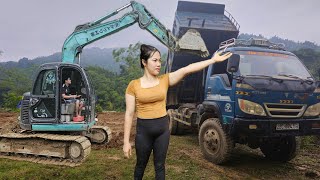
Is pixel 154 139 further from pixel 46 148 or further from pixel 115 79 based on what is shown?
pixel 115 79

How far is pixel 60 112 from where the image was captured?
737 centimetres

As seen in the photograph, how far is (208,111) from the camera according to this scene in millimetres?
7566

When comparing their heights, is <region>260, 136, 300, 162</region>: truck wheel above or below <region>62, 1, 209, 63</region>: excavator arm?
below

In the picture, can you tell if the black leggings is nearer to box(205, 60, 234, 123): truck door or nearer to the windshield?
box(205, 60, 234, 123): truck door

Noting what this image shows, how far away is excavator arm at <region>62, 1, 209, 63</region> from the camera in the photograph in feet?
28.0

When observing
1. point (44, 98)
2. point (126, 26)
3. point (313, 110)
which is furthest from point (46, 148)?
point (313, 110)

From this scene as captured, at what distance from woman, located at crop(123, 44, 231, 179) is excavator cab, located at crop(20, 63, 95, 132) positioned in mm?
4191

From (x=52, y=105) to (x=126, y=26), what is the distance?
3324mm

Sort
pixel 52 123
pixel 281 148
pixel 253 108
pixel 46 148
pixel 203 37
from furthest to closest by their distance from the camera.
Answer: pixel 203 37
pixel 281 148
pixel 52 123
pixel 46 148
pixel 253 108

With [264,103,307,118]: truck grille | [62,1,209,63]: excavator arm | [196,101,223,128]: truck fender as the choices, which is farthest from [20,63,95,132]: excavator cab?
[264,103,307,118]: truck grille

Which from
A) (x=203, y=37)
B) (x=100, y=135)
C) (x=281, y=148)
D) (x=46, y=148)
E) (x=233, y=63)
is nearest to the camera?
(x=233, y=63)

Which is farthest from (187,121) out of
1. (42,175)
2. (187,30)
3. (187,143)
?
(42,175)

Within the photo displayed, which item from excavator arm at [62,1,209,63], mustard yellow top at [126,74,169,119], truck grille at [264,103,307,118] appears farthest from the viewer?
excavator arm at [62,1,209,63]

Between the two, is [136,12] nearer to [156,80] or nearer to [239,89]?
[239,89]
